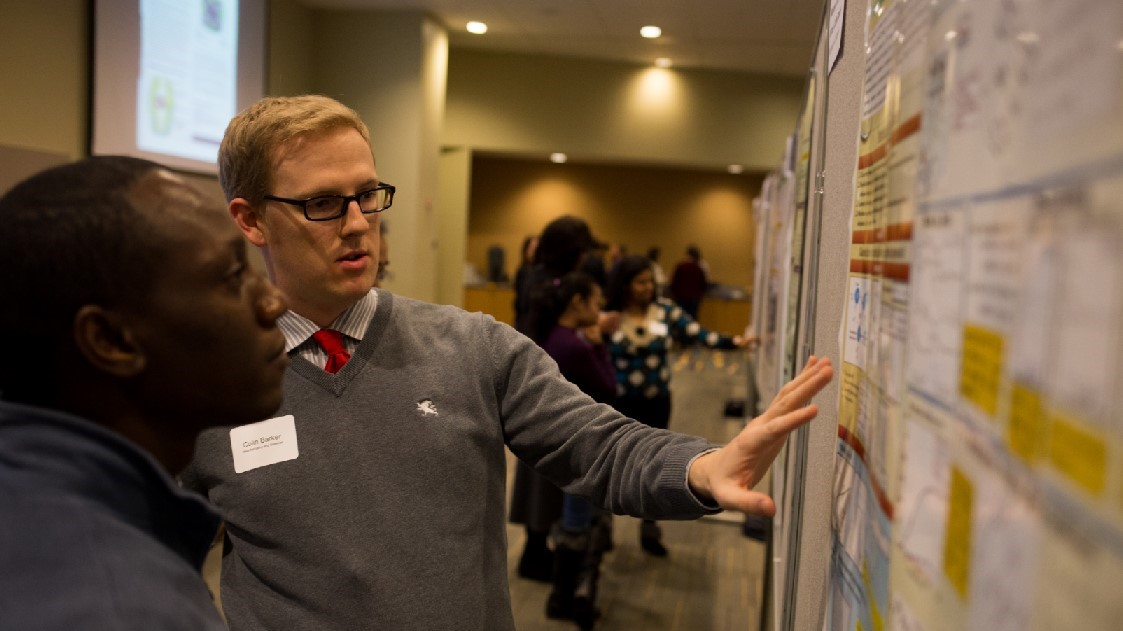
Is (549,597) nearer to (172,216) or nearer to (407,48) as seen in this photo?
(172,216)

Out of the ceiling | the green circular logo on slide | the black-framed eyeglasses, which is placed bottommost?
the black-framed eyeglasses

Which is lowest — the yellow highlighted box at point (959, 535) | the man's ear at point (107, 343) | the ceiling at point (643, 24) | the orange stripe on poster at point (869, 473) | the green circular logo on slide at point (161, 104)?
the orange stripe on poster at point (869, 473)

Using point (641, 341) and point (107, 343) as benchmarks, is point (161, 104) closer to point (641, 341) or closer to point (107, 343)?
point (641, 341)

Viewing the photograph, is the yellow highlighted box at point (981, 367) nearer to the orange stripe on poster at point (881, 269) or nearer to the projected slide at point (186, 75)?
the orange stripe on poster at point (881, 269)

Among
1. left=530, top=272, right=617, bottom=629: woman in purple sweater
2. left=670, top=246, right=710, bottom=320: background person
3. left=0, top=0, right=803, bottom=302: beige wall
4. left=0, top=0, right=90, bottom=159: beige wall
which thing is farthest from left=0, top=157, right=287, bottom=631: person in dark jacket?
left=670, top=246, right=710, bottom=320: background person

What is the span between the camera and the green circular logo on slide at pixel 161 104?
596 centimetres

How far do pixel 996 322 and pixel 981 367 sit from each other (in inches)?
1.2

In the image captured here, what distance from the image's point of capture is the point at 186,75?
→ 6.27 metres

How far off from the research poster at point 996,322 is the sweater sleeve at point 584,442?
0.43 meters

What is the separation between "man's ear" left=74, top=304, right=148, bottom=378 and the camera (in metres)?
0.68

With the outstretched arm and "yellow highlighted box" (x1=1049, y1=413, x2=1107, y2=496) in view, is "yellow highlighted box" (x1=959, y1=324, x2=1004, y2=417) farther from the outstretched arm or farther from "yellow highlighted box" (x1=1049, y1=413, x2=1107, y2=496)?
the outstretched arm

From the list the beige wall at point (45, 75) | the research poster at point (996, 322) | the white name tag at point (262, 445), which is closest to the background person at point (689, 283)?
the beige wall at point (45, 75)

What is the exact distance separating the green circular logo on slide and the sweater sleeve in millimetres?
5386

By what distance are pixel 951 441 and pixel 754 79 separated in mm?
10924
